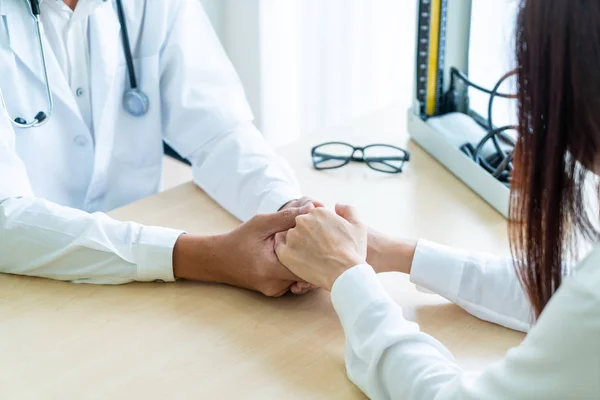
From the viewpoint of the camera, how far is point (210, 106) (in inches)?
59.3

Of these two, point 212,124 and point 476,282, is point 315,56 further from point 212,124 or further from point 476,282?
point 476,282

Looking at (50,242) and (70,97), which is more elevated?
(70,97)

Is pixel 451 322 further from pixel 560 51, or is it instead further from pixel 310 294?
pixel 560 51

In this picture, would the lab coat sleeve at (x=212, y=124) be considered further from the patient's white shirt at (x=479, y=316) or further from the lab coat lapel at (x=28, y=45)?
→ the patient's white shirt at (x=479, y=316)

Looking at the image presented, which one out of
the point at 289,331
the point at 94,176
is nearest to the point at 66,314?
the point at 289,331

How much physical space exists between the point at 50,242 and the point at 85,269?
0.08 metres

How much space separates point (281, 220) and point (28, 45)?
0.59m

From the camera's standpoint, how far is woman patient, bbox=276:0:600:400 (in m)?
0.70

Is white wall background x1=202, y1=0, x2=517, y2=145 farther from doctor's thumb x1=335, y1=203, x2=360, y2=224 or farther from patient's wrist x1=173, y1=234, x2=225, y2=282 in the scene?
patient's wrist x1=173, y1=234, x2=225, y2=282

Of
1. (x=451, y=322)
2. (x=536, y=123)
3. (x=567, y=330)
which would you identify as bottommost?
(x=451, y=322)

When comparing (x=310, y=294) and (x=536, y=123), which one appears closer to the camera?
(x=536, y=123)

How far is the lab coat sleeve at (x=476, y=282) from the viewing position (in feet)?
3.54

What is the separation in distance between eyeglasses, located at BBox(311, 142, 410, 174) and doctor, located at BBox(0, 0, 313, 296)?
0.49 ft

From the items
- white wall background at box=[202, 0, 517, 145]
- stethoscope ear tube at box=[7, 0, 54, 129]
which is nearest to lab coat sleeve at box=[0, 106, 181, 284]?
stethoscope ear tube at box=[7, 0, 54, 129]
